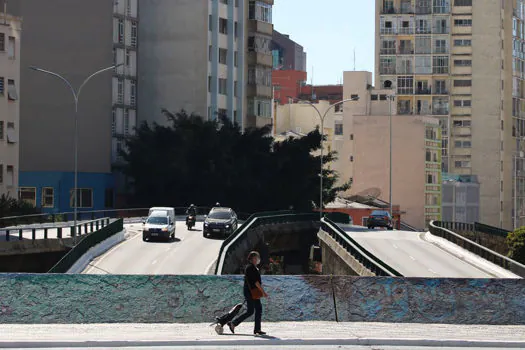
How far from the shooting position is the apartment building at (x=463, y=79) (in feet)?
537

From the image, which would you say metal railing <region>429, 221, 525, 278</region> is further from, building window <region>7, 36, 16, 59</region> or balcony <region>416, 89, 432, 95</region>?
balcony <region>416, 89, 432, 95</region>

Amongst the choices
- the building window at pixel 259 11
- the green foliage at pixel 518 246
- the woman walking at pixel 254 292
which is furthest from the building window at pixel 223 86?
the woman walking at pixel 254 292

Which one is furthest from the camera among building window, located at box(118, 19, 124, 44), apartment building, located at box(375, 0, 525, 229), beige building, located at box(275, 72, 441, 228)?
apartment building, located at box(375, 0, 525, 229)

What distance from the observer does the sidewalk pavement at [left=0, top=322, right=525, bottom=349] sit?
74.6 ft

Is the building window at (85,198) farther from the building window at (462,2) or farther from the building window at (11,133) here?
the building window at (462,2)

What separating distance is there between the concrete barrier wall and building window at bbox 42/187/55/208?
231 feet

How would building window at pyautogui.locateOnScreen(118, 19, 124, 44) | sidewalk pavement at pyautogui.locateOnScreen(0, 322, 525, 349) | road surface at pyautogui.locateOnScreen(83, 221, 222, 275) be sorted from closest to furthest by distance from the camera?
sidewalk pavement at pyautogui.locateOnScreen(0, 322, 525, 349), road surface at pyautogui.locateOnScreen(83, 221, 222, 275), building window at pyautogui.locateOnScreen(118, 19, 124, 44)

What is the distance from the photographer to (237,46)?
11694 centimetres

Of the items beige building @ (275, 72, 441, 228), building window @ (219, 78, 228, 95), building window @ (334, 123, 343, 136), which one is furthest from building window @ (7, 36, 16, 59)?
building window @ (334, 123, 343, 136)

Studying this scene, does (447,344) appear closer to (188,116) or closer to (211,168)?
(211,168)

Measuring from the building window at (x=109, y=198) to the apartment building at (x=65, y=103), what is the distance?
2.3 inches

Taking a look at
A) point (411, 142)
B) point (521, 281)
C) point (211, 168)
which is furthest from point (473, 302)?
point (411, 142)

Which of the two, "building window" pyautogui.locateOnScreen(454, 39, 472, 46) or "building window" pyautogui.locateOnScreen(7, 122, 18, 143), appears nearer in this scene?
"building window" pyautogui.locateOnScreen(7, 122, 18, 143)

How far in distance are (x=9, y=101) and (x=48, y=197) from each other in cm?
1597
